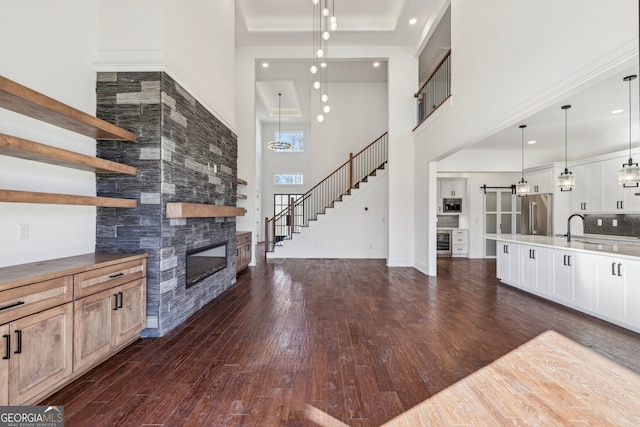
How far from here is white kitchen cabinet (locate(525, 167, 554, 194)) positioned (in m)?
6.96

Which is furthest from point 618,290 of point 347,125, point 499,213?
point 347,125

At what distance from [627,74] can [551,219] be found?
467 cm

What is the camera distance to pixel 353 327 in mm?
3498

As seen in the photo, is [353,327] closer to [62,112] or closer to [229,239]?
[229,239]

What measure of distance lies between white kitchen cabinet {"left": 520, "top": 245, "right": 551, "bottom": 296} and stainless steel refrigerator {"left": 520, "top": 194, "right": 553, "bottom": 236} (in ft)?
9.08

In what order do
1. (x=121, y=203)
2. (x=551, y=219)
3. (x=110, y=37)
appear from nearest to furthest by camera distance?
(x=121, y=203), (x=110, y=37), (x=551, y=219)

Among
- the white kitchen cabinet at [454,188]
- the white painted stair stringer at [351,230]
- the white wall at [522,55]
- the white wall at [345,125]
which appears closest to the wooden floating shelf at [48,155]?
the white wall at [522,55]

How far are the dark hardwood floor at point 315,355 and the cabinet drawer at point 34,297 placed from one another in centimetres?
72

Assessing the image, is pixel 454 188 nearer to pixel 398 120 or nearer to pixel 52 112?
pixel 398 120

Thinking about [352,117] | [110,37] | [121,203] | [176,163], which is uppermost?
[352,117]

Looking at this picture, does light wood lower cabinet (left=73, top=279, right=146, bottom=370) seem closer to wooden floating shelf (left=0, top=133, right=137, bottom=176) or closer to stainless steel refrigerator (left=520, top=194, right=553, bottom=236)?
wooden floating shelf (left=0, top=133, right=137, bottom=176)

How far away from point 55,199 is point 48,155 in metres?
0.34

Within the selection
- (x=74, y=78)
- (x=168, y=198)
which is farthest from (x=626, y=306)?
(x=74, y=78)

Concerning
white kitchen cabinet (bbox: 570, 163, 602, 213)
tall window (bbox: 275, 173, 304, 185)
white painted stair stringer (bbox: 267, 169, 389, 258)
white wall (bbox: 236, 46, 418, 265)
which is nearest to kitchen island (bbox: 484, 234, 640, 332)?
white kitchen cabinet (bbox: 570, 163, 602, 213)
